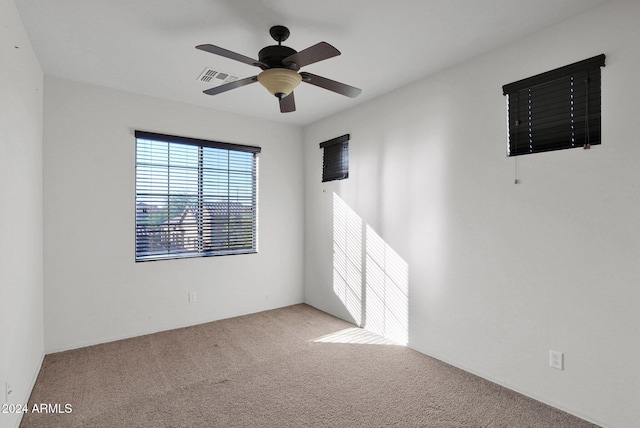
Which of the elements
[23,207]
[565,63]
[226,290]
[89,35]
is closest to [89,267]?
[23,207]

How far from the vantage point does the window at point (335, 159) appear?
4.36m

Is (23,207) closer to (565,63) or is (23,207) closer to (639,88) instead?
(565,63)

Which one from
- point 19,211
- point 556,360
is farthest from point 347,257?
point 19,211

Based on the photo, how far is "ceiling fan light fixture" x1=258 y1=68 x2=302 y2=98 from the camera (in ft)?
7.37

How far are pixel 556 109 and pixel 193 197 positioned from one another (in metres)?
3.84

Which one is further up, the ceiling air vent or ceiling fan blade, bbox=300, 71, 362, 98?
the ceiling air vent

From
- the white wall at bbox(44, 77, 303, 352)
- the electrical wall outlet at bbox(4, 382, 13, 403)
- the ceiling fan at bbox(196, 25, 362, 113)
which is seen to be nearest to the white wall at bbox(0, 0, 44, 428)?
the electrical wall outlet at bbox(4, 382, 13, 403)

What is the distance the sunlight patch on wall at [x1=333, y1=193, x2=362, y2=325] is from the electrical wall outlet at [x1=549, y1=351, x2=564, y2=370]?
6.84ft

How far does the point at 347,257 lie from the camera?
433 centimetres

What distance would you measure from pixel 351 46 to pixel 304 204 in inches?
109

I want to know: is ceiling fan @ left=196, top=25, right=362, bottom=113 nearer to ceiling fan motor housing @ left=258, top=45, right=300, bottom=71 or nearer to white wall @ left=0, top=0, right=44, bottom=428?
ceiling fan motor housing @ left=258, top=45, right=300, bottom=71

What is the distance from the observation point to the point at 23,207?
242 centimetres

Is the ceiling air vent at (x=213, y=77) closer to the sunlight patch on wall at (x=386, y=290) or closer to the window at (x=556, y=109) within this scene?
the sunlight patch on wall at (x=386, y=290)

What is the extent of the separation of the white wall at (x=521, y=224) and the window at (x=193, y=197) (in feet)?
6.07
